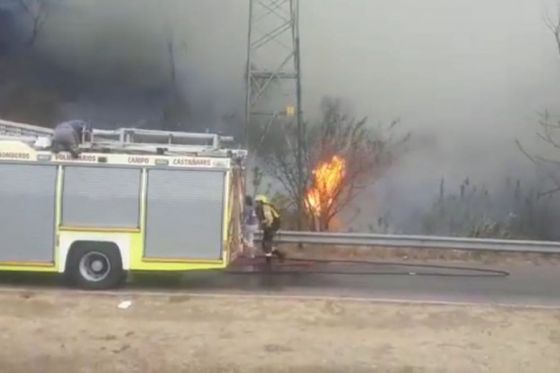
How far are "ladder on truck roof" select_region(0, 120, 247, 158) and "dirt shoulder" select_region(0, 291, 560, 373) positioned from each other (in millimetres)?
2293

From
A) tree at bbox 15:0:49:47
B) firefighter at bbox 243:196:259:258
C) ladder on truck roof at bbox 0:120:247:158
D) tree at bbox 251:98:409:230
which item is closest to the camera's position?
ladder on truck roof at bbox 0:120:247:158

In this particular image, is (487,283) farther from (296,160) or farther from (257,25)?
(257,25)

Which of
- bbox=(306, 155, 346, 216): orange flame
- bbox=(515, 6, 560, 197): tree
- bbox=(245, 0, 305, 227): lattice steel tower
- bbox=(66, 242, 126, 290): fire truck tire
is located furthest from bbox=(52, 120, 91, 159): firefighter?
bbox=(515, 6, 560, 197): tree

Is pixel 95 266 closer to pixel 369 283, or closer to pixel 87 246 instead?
pixel 87 246

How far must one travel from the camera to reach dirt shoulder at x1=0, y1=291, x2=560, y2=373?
28.5 ft

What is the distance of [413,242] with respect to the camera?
16.5m

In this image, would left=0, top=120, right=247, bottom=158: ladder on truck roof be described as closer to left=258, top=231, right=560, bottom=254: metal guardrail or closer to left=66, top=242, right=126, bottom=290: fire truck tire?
left=66, top=242, right=126, bottom=290: fire truck tire

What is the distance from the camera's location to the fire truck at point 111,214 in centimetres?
1260

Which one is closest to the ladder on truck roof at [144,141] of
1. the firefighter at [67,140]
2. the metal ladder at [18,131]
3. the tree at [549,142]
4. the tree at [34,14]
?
the metal ladder at [18,131]

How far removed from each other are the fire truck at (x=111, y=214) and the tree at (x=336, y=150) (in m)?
8.51

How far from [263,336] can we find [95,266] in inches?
146

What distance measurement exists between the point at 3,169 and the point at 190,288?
9.71ft

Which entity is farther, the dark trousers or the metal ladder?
the dark trousers

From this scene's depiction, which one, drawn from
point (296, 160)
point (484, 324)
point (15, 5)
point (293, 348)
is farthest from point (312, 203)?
point (293, 348)
